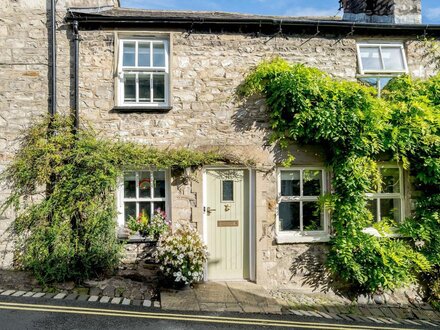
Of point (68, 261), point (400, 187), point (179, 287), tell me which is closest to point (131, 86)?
point (68, 261)

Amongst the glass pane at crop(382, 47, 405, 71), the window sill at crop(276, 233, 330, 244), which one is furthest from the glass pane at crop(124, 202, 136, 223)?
the glass pane at crop(382, 47, 405, 71)

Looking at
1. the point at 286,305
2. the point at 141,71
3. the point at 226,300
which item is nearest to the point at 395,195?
the point at 286,305

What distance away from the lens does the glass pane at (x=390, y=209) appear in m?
8.19

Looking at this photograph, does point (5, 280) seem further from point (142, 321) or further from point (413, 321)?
point (413, 321)

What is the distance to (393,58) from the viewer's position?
849 cm

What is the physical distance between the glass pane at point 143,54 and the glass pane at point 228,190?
2922 mm

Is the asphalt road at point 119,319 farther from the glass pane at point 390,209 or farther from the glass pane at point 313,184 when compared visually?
the glass pane at point 313,184

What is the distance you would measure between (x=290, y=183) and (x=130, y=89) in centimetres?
382

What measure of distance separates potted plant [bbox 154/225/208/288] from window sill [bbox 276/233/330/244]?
167 centimetres

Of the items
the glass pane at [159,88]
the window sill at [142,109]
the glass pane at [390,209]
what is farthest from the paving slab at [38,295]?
the glass pane at [390,209]

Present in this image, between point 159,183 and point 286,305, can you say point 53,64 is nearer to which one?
point 159,183

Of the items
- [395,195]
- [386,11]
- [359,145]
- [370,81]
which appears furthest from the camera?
[386,11]

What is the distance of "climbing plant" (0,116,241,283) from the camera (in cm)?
698

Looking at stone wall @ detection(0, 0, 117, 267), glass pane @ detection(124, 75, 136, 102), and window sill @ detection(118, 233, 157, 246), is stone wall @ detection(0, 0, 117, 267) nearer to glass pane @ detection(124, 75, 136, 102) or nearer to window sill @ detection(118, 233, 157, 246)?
glass pane @ detection(124, 75, 136, 102)
